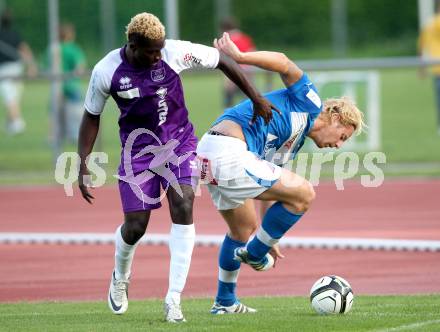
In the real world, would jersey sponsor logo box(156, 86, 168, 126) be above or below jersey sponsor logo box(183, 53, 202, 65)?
below

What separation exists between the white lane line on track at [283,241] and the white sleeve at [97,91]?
4.28 m

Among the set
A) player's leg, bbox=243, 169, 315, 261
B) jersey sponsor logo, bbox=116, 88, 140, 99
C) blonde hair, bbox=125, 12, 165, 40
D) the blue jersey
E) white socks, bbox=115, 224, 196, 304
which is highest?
blonde hair, bbox=125, 12, 165, 40

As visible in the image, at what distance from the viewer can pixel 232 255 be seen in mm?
8539

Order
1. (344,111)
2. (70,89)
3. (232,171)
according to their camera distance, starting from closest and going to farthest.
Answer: (232,171) → (344,111) → (70,89)

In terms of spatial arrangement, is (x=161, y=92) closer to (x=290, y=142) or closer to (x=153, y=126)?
(x=153, y=126)

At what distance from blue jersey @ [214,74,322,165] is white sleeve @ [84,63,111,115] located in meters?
0.94

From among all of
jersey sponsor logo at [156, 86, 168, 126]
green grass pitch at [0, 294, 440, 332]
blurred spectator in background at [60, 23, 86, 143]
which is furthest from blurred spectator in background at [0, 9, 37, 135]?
jersey sponsor logo at [156, 86, 168, 126]

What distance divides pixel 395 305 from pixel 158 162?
6.85ft

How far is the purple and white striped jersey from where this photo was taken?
8000 millimetres

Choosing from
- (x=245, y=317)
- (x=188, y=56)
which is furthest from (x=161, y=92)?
(x=245, y=317)

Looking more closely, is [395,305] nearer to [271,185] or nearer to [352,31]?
[271,185]

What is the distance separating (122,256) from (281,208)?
49.4 inches

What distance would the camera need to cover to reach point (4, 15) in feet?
76.6

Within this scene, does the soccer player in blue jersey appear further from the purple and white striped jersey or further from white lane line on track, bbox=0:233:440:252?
white lane line on track, bbox=0:233:440:252
